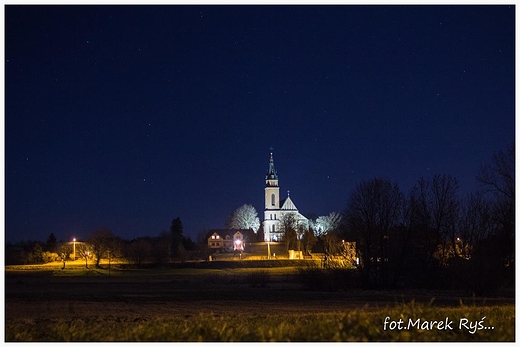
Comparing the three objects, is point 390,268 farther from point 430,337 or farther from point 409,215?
point 430,337

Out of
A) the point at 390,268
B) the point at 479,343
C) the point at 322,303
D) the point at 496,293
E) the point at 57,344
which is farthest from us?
the point at 390,268

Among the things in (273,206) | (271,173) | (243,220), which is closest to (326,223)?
(243,220)

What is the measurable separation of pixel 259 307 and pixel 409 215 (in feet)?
89.4

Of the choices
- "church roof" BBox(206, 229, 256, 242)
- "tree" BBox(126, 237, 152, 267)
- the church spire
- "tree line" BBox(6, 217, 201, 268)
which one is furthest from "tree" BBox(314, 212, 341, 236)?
"tree" BBox(126, 237, 152, 267)

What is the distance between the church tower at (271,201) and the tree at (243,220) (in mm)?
4738

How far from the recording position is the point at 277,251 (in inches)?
4582

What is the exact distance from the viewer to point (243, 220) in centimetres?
16188

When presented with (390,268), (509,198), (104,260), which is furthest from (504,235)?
(104,260)

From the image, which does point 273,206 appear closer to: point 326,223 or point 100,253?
point 326,223

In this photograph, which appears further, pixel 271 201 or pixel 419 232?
pixel 271 201

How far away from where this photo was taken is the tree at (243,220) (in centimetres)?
16075

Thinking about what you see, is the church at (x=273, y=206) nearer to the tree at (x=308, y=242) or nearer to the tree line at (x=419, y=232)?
the tree at (x=308, y=242)

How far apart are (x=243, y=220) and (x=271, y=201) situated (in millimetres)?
21638

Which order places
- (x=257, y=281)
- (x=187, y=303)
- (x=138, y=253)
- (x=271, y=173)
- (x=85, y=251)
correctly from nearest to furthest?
(x=187, y=303), (x=257, y=281), (x=138, y=253), (x=85, y=251), (x=271, y=173)
